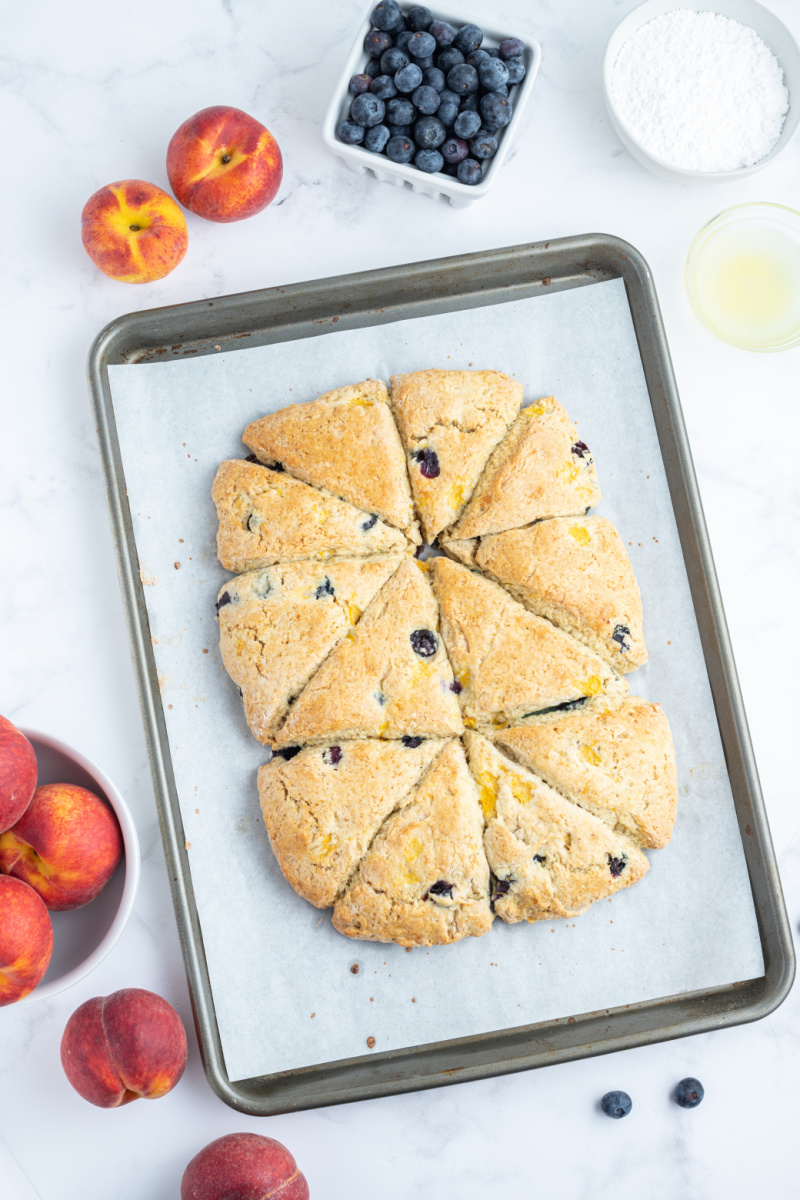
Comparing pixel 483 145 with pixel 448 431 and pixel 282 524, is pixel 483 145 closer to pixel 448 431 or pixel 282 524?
pixel 448 431

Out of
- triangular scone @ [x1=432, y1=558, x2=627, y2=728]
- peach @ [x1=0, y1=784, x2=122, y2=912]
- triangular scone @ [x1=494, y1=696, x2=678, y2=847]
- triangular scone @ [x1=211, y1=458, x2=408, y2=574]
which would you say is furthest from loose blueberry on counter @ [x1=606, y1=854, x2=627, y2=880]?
peach @ [x1=0, y1=784, x2=122, y2=912]

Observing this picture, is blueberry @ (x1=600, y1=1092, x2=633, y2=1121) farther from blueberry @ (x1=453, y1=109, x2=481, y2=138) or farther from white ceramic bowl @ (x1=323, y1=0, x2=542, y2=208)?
blueberry @ (x1=453, y1=109, x2=481, y2=138)

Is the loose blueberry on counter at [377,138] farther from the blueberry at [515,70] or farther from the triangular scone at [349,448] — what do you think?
the triangular scone at [349,448]

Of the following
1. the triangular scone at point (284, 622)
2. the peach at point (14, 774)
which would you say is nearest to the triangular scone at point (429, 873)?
the triangular scone at point (284, 622)

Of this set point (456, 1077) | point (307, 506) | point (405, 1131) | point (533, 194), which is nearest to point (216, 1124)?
point (405, 1131)

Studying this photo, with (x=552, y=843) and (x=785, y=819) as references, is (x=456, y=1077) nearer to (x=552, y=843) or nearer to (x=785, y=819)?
(x=552, y=843)

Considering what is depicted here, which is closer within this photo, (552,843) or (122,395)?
(552,843)
